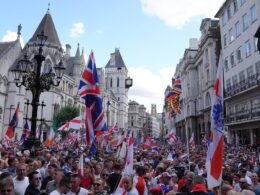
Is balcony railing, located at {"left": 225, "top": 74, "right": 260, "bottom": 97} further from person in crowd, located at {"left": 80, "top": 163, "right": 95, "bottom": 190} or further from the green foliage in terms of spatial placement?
the green foliage

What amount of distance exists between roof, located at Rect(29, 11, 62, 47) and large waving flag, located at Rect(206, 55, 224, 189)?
221ft

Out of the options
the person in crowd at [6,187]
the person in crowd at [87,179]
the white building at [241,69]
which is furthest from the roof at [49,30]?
the person in crowd at [6,187]

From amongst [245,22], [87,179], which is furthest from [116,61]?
[87,179]

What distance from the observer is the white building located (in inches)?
1147

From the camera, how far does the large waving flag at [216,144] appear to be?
555cm

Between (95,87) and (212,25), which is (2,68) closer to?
(212,25)

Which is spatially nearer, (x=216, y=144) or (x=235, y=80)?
(x=216, y=144)

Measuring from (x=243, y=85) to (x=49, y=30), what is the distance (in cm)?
5561

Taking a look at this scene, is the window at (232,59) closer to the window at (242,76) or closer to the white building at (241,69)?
the white building at (241,69)

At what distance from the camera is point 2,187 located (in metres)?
3.44

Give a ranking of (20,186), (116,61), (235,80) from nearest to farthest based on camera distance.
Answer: (20,186)
(235,80)
(116,61)

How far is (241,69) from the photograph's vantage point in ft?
108

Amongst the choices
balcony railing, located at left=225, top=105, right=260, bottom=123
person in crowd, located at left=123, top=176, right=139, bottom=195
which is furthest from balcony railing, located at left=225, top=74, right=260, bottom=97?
person in crowd, located at left=123, top=176, right=139, bottom=195

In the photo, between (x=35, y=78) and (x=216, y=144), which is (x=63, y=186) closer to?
(x=216, y=144)
